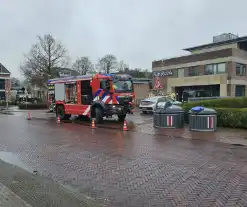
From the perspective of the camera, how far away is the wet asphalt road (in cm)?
430

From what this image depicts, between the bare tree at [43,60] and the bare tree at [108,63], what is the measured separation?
33.5m

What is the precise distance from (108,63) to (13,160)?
67.3 m

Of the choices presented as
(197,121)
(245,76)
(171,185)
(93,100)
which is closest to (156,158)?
(171,185)

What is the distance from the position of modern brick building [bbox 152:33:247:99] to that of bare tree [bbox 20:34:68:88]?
A: 55.2 ft

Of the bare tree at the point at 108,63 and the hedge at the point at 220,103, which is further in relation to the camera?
the bare tree at the point at 108,63

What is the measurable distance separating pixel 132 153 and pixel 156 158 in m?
0.85

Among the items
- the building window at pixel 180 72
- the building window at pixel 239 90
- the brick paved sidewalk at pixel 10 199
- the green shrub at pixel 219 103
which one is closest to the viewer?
the brick paved sidewalk at pixel 10 199

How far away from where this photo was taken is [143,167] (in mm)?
5965

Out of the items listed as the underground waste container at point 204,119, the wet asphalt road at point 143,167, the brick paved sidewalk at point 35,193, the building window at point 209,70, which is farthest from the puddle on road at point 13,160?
the building window at point 209,70

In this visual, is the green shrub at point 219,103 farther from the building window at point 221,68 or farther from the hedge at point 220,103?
the building window at point 221,68

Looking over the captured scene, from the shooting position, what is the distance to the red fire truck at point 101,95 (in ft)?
45.4

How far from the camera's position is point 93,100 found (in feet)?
47.0

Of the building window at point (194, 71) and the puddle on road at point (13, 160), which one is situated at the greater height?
the building window at point (194, 71)

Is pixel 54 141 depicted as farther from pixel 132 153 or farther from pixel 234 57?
pixel 234 57
